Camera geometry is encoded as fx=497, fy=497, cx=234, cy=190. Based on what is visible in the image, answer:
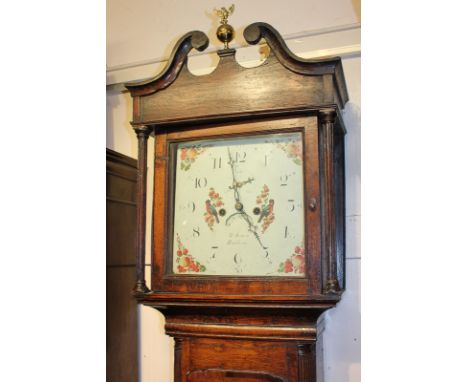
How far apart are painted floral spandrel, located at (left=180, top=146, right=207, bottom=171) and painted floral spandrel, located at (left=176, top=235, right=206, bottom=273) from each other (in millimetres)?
204

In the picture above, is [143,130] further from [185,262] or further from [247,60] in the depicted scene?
[247,60]

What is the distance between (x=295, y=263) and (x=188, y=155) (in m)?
0.43

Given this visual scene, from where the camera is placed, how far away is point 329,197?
48.9 inches

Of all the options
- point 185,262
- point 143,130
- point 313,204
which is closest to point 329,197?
point 313,204

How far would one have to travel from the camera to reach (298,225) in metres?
1.28

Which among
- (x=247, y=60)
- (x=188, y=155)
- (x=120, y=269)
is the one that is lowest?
(x=120, y=269)

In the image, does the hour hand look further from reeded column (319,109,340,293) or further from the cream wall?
the cream wall

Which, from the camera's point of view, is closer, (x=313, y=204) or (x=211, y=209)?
(x=313, y=204)

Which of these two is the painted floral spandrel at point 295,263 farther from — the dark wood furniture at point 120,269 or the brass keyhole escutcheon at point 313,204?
the dark wood furniture at point 120,269

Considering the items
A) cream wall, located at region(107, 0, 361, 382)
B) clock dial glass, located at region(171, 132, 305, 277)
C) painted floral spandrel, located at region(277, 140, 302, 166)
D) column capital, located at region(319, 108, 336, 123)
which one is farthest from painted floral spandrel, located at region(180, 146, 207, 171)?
cream wall, located at region(107, 0, 361, 382)
